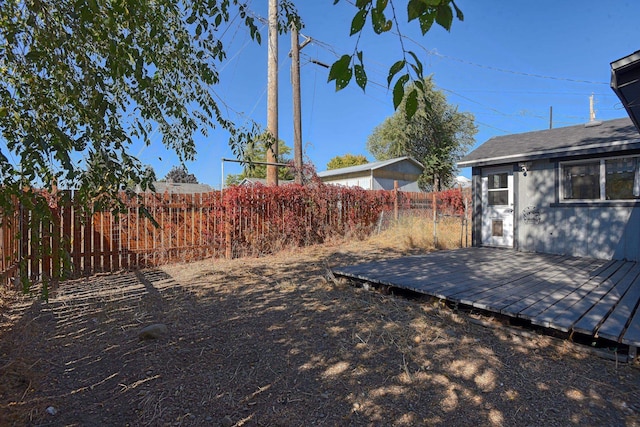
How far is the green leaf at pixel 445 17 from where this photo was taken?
109 cm

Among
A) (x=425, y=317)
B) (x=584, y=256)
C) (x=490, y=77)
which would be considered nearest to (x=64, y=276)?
(x=425, y=317)

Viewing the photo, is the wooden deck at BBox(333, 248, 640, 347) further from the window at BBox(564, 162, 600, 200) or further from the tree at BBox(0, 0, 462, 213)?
the tree at BBox(0, 0, 462, 213)

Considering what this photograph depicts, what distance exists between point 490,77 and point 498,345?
17.8 meters

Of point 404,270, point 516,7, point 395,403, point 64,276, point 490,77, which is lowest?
point 395,403

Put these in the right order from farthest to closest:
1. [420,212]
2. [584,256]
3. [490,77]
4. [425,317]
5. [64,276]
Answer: [490,77] → [420,212] → [584,256] → [425,317] → [64,276]

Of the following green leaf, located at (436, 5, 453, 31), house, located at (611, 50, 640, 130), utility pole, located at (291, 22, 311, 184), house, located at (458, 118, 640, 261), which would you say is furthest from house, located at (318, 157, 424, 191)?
green leaf, located at (436, 5, 453, 31)

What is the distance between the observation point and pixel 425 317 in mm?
3668

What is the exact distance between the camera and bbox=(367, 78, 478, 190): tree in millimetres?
22688

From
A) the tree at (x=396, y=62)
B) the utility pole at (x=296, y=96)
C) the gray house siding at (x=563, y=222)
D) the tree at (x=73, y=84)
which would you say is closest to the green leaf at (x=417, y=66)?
the tree at (x=396, y=62)

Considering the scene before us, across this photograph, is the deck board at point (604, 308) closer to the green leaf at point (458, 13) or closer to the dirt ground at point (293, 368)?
the dirt ground at point (293, 368)

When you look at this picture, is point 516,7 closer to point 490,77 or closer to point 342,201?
point 342,201

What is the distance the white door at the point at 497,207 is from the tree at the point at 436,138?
1362cm

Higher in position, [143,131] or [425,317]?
[143,131]

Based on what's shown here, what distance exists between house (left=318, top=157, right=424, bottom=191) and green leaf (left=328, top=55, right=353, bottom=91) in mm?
18603
